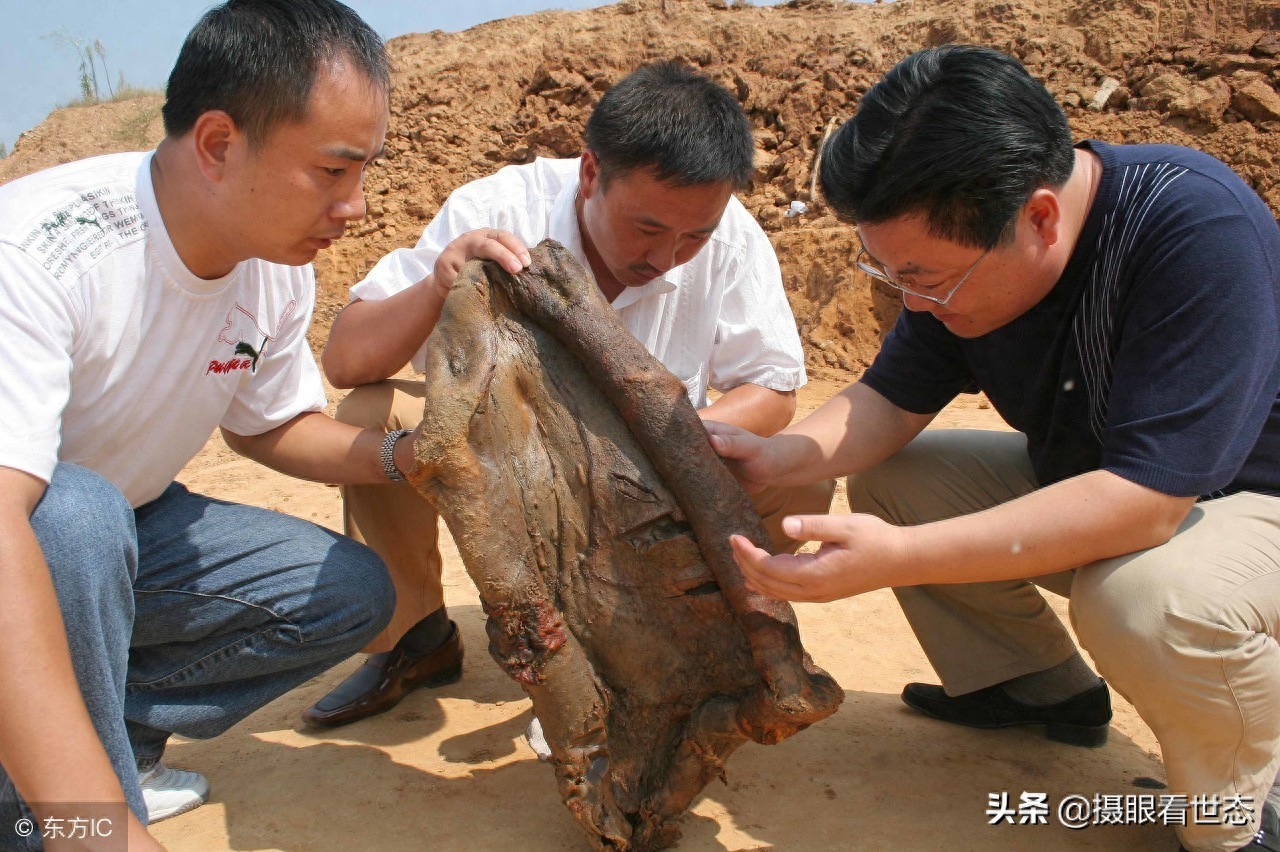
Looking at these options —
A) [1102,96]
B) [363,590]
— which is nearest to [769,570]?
[363,590]

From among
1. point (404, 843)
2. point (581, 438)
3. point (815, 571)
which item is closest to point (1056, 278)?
point (815, 571)

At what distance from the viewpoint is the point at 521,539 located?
1944 millimetres

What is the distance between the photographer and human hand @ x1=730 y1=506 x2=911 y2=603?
173 cm

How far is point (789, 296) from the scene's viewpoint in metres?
7.45

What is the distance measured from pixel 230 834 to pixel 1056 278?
2130 mm

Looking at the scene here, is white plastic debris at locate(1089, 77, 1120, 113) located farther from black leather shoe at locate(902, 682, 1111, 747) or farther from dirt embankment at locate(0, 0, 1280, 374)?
black leather shoe at locate(902, 682, 1111, 747)

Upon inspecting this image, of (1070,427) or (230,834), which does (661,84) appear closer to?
(1070,427)

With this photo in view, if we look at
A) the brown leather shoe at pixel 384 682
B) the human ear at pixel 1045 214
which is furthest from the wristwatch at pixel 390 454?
the human ear at pixel 1045 214

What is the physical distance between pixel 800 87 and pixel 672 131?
21.8 ft

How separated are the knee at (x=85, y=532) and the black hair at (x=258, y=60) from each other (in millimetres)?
744

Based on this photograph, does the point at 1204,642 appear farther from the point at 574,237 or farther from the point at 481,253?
the point at 574,237

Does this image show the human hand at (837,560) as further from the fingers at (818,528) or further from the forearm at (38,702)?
the forearm at (38,702)

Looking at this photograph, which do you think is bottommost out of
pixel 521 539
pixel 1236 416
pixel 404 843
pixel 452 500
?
pixel 404 843

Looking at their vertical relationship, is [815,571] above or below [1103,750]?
above
